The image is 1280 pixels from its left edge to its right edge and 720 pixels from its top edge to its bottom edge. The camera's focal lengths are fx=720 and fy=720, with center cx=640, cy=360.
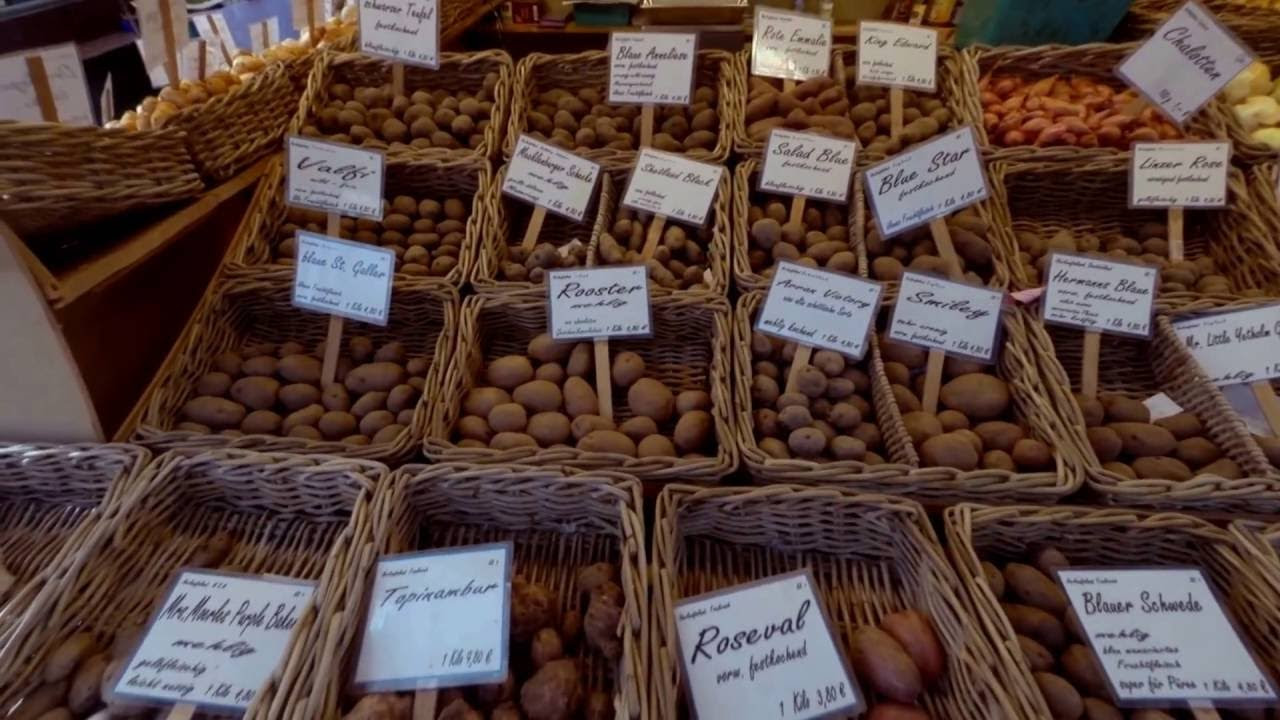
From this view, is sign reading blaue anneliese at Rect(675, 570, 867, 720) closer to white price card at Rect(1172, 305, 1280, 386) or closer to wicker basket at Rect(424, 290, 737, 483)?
wicker basket at Rect(424, 290, 737, 483)

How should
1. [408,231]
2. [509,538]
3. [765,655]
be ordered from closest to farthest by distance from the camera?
[765,655] → [509,538] → [408,231]

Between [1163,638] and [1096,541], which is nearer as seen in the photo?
[1163,638]

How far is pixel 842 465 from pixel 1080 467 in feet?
1.17

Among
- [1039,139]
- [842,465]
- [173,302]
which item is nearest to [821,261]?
[842,465]

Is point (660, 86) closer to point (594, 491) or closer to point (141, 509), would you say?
point (594, 491)

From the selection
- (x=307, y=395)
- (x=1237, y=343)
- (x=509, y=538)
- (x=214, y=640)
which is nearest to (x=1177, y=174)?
(x=1237, y=343)

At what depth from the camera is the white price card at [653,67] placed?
1.65 meters

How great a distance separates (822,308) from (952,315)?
230 mm

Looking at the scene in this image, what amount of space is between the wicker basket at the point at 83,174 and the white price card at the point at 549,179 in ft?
1.99

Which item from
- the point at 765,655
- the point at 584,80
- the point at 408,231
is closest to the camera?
the point at 765,655

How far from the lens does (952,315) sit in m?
1.27

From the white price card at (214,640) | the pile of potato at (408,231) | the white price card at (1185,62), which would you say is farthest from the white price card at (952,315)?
the white price card at (214,640)

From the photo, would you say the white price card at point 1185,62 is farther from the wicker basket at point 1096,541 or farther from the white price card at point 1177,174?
the wicker basket at point 1096,541

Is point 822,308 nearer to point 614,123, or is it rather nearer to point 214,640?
point 614,123
